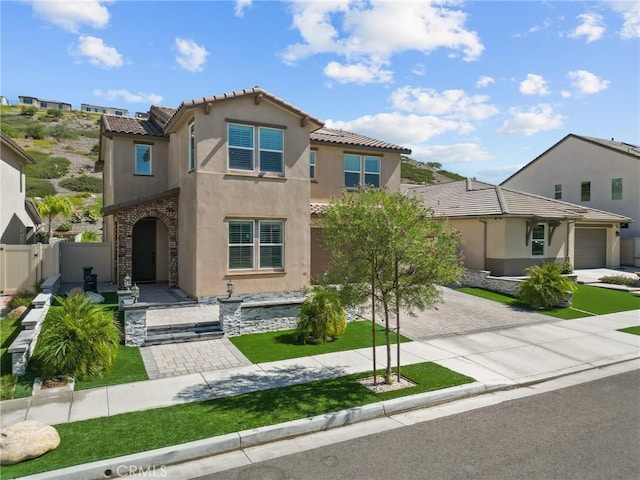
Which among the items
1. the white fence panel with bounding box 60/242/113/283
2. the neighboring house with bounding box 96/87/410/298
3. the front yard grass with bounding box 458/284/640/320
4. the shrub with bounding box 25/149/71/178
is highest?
the shrub with bounding box 25/149/71/178

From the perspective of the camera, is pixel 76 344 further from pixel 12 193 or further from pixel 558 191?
pixel 558 191

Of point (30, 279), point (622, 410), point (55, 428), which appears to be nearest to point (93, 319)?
point (55, 428)

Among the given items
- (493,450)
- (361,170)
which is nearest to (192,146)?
(361,170)

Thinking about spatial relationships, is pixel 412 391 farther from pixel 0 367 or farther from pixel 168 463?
pixel 0 367

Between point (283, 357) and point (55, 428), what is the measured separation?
4.81m

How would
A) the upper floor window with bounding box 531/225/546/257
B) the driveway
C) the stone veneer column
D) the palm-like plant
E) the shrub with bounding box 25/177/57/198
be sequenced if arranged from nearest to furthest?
the palm-like plant < the stone veneer column < the driveway < the upper floor window with bounding box 531/225/546/257 < the shrub with bounding box 25/177/57/198

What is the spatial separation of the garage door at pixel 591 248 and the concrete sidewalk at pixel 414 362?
45.8 ft

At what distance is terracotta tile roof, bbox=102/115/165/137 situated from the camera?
1739cm

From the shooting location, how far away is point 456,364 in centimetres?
986

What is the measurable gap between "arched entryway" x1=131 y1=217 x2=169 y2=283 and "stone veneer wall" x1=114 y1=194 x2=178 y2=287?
1.90m

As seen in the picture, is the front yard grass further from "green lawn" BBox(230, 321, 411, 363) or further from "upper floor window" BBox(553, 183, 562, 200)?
"upper floor window" BBox(553, 183, 562, 200)

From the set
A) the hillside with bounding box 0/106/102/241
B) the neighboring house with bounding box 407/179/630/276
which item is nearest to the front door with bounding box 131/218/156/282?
the neighboring house with bounding box 407/179/630/276

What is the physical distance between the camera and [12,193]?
1947 cm

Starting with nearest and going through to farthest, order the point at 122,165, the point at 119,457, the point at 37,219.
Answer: the point at 119,457
the point at 122,165
the point at 37,219
